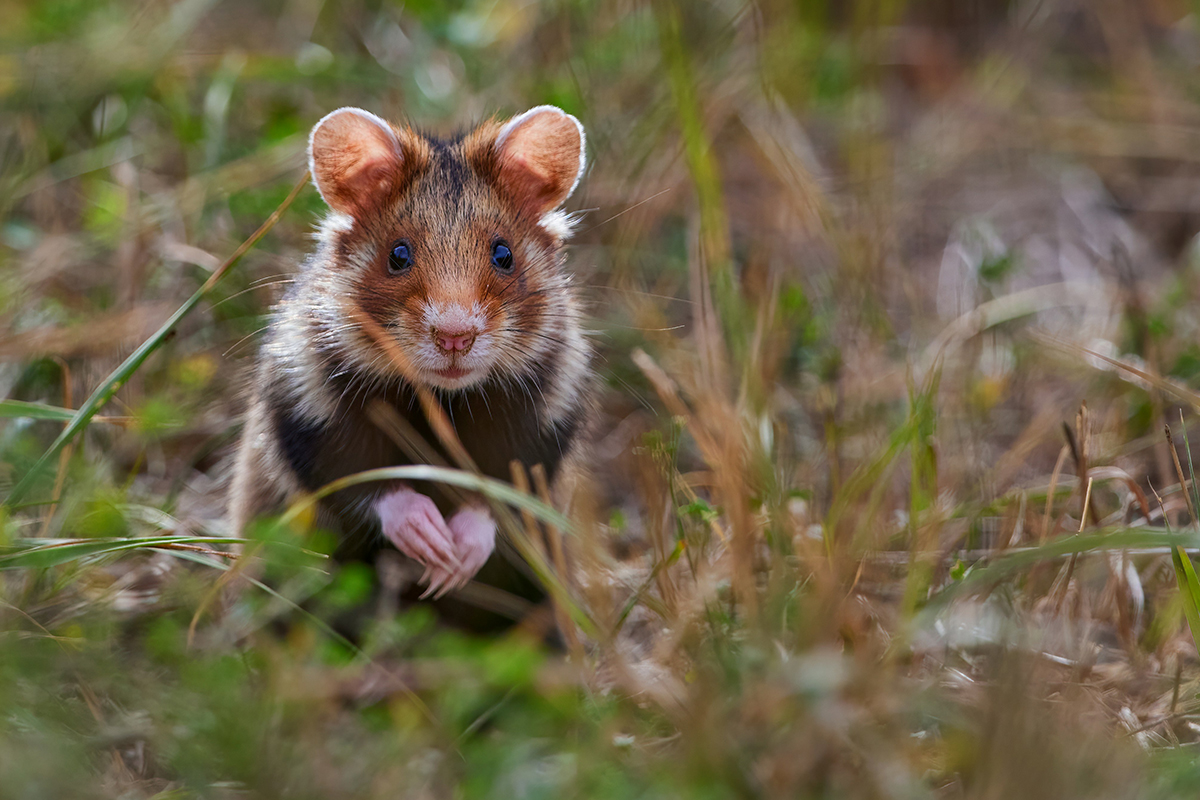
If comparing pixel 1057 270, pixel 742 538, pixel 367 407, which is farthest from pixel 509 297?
pixel 1057 270

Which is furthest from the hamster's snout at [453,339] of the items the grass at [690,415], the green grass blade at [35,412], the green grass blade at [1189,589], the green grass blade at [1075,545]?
the green grass blade at [1189,589]

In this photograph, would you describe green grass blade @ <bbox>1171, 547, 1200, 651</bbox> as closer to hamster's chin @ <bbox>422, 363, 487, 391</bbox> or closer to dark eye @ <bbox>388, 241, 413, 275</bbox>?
hamster's chin @ <bbox>422, 363, 487, 391</bbox>

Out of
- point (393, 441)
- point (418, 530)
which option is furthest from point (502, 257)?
point (418, 530)

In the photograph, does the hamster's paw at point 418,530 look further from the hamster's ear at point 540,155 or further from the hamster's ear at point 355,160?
the hamster's ear at point 540,155

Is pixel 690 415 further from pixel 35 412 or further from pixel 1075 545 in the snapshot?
pixel 35 412

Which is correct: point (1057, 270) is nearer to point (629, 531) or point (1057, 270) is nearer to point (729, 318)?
point (729, 318)

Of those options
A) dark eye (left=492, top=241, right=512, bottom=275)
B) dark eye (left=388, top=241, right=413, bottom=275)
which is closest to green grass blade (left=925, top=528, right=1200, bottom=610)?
dark eye (left=492, top=241, right=512, bottom=275)
